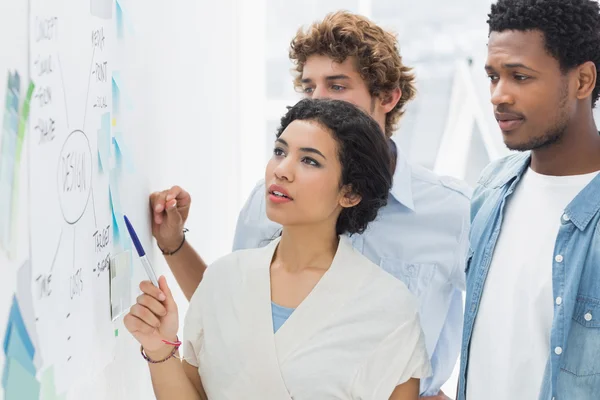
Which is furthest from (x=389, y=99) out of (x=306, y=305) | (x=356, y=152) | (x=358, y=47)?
(x=306, y=305)

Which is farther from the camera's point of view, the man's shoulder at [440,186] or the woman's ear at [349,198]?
the man's shoulder at [440,186]

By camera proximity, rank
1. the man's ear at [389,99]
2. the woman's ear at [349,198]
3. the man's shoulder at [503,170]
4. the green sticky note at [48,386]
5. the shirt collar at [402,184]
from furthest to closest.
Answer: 1. the man's ear at [389,99]
2. the shirt collar at [402,184]
3. the man's shoulder at [503,170]
4. the woman's ear at [349,198]
5. the green sticky note at [48,386]

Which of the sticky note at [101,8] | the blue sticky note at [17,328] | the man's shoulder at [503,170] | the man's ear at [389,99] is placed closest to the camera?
the blue sticky note at [17,328]

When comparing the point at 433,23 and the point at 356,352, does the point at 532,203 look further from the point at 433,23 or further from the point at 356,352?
the point at 433,23

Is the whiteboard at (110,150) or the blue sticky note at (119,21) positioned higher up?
the blue sticky note at (119,21)

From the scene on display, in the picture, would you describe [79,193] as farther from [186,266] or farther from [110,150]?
[186,266]

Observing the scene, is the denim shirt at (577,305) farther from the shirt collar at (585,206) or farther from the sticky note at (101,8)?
the sticky note at (101,8)

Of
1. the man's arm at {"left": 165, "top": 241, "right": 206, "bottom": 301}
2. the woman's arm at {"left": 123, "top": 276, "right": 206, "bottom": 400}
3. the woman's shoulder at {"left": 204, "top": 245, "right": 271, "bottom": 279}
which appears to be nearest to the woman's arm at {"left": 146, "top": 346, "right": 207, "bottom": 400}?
the woman's arm at {"left": 123, "top": 276, "right": 206, "bottom": 400}

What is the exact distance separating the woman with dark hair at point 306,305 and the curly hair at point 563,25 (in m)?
0.34

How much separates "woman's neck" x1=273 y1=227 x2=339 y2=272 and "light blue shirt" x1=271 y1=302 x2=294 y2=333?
0.28 feet

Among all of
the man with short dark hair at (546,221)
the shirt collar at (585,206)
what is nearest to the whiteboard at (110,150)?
the man with short dark hair at (546,221)

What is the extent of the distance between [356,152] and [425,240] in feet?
1.25

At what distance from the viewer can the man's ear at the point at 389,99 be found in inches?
70.8

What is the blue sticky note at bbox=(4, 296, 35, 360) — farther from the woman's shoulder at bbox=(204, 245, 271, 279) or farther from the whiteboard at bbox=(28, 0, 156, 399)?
the woman's shoulder at bbox=(204, 245, 271, 279)
